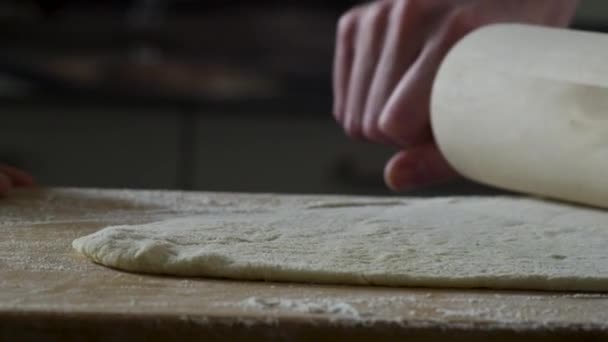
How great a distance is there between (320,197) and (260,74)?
4.06 feet

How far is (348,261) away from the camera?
2.02ft

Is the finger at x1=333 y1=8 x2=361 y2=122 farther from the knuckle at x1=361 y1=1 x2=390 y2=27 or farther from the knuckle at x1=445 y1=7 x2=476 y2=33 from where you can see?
the knuckle at x1=445 y1=7 x2=476 y2=33

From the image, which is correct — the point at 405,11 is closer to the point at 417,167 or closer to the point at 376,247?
the point at 417,167

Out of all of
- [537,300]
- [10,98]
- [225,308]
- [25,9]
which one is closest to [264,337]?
[225,308]

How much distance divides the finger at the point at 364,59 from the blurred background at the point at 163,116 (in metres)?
0.87

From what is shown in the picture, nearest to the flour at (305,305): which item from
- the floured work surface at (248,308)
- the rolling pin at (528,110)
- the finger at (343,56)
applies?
the floured work surface at (248,308)

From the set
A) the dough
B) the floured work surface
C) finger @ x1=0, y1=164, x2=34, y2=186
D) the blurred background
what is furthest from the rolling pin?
the blurred background

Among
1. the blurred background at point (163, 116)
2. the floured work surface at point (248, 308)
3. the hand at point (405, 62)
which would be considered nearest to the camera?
the floured work surface at point (248, 308)

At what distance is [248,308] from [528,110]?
428mm

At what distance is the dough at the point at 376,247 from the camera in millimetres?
590

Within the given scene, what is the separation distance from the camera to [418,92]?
106 cm

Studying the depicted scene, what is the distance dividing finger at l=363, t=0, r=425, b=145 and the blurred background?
934 millimetres

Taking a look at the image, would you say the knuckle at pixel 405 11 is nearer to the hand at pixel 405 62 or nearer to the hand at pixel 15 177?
the hand at pixel 405 62

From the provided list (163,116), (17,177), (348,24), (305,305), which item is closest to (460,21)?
(348,24)
